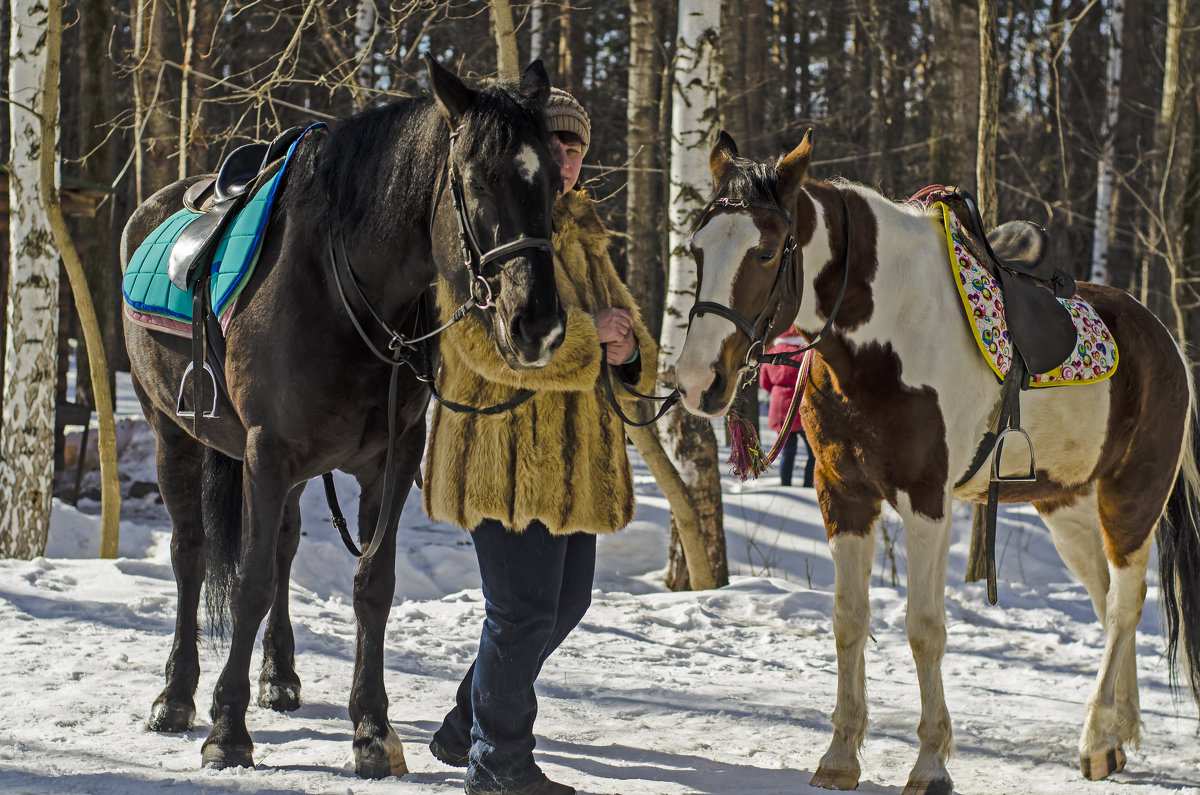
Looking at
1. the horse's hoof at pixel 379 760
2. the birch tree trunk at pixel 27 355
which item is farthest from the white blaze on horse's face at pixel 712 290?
the birch tree trunk at pixel 27 355

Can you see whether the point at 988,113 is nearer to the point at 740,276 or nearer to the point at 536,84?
the point at 740,276

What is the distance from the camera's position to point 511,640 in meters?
2.86

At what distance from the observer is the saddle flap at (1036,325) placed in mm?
3461

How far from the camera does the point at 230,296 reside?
10.8ft

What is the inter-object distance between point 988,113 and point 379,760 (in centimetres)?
565

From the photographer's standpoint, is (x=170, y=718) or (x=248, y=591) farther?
(x=170, y=718)

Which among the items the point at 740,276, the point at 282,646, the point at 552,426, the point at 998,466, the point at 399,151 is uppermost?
the point at 399,151

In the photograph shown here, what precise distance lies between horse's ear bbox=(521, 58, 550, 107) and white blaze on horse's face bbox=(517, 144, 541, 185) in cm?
19

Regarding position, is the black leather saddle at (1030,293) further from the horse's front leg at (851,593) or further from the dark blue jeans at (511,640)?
the dark blue jeans at (511,640)

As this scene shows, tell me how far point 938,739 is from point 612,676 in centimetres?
177

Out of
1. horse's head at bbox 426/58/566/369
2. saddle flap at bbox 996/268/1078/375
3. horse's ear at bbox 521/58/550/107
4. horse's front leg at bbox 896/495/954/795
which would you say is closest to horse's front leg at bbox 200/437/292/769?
horse's head at bbox 426/58/566/369

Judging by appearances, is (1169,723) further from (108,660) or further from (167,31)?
(167,31)

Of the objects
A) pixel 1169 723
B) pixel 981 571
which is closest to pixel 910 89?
pixel 981 571

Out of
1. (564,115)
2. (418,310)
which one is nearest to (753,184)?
(564,115)
